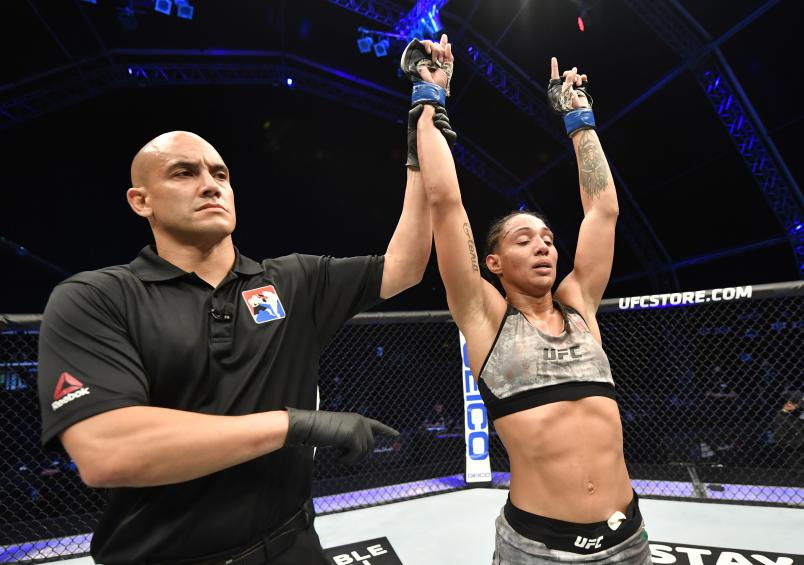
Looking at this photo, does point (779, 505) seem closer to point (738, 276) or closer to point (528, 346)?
point (528, 346)

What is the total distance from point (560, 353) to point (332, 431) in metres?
0.99

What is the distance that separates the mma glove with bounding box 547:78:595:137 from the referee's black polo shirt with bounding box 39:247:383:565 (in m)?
1.59

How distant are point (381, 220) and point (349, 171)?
151 cm

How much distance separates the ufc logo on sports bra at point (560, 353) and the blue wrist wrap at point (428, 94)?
1.01 m

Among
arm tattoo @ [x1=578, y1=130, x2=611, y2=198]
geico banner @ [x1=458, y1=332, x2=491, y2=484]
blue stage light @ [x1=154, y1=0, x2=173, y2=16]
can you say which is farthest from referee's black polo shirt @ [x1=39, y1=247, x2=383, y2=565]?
blue stage light @ [x1=154, y1=0, x2=173, y2=16]

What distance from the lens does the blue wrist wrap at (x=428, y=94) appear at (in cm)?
172

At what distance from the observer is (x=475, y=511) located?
129 inches

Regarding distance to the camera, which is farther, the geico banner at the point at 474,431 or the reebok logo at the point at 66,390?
the geico banner at the point at 474,431

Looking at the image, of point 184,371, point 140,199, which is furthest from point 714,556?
point 140,199

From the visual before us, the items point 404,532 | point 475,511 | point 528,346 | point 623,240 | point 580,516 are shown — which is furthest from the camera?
point 623,240

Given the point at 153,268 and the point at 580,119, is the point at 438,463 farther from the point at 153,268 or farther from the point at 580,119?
the point at 153,268

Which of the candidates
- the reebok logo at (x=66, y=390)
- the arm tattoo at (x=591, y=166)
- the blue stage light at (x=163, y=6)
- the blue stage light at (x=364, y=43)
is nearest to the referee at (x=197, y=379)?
the reebok logo at (x=66, y=390)

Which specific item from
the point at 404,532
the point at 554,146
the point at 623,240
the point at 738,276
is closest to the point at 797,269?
the point at 738,276

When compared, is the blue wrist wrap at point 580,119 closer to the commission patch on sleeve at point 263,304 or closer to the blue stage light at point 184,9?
the commission patch on sleeve at point 263,304
